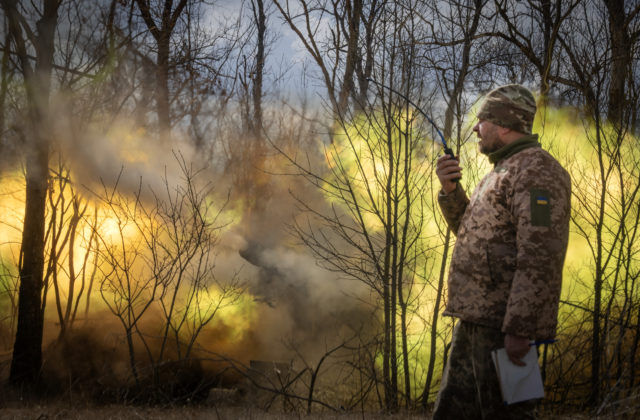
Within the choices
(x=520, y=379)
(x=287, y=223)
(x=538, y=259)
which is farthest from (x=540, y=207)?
(x=287, y=223)

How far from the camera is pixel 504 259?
195 cm

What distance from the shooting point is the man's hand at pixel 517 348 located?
1.78m

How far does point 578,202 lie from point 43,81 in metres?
8.53

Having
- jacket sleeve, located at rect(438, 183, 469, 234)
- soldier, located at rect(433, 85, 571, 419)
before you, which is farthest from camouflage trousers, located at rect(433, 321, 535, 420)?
jacket sleeve, located at rect(438, 183, 469, 234)

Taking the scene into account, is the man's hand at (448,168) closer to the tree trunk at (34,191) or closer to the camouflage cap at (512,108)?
the camouflage cap at (512,108)

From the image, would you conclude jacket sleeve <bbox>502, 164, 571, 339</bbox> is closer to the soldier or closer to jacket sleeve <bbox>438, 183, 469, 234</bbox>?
the soldier

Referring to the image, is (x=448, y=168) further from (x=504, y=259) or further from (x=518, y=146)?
(x=504, y=259)

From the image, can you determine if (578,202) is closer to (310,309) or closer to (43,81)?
(310,309)

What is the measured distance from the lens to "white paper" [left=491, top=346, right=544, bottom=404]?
1.79m

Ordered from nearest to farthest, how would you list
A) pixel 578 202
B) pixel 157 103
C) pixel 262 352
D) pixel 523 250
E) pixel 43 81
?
pixel 523 250 → pixel 578 202 → pixel 43 81 → pixel 262 352 → pixel 157 103

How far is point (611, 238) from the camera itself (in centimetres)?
668

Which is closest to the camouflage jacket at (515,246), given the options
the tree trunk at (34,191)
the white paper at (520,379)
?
the white paper at (520,379)

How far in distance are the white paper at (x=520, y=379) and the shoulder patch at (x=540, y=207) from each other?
1.74 ft

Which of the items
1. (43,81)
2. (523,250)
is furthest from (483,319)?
(43,81)
